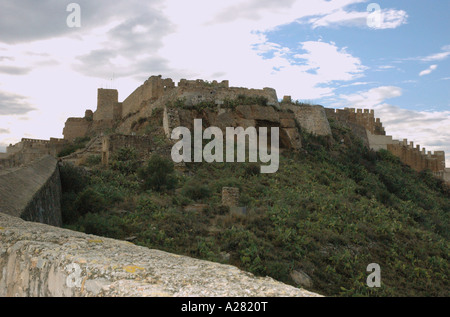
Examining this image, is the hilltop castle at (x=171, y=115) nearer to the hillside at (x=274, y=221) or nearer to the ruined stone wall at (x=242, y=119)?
the ruined stone wall at (x=242, y=119)

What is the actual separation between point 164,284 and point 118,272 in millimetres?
361

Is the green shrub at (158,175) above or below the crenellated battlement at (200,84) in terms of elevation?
below

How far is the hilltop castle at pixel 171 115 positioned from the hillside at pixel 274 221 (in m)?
2.40

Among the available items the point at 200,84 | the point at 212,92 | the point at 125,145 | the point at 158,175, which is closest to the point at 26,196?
the point at 158,175

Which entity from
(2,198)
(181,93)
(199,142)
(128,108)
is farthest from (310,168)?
(2,198)

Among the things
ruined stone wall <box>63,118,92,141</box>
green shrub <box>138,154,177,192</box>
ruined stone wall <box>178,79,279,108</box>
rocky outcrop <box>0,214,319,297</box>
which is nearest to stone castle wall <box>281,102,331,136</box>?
ruined stone wall <box>178,79,279,108</box>

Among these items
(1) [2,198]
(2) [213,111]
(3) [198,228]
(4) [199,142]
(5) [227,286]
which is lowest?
(3) [198,228]

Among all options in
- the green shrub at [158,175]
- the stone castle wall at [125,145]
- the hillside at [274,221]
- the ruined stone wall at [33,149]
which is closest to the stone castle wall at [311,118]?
the hillside at [274,221]

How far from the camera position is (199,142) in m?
19.1

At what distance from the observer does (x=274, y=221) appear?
11.3 metres

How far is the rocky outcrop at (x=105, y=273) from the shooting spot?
2.44m

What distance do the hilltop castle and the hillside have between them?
2403mm

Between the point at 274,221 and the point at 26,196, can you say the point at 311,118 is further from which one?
the point at 26,196
